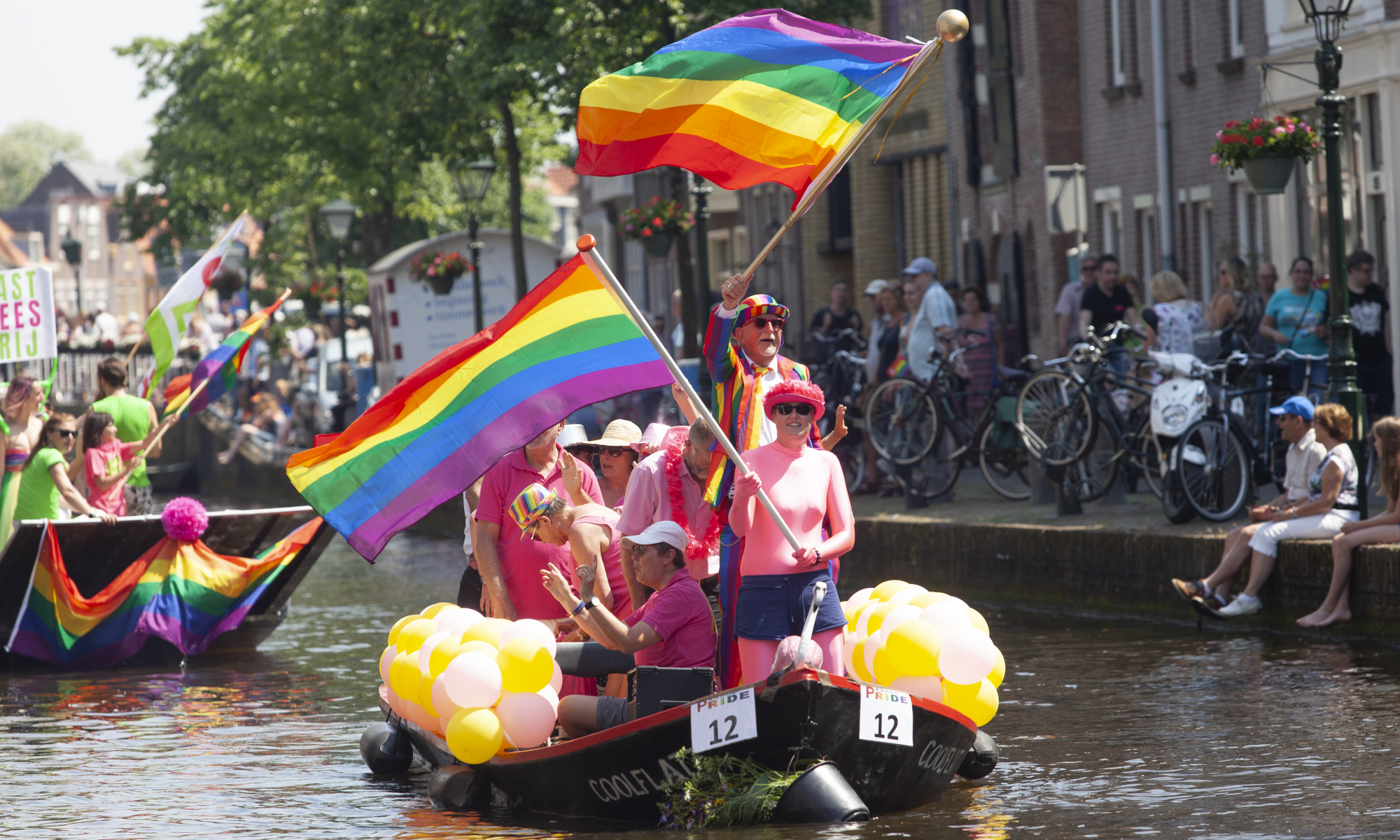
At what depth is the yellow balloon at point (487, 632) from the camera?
375 inches

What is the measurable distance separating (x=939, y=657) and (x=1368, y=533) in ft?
14.5

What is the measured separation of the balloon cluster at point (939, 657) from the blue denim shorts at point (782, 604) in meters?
0.71

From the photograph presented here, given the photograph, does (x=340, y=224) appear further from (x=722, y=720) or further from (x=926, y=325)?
(x=722, y=720)

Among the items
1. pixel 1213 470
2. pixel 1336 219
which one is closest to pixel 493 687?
pixel 1213 470

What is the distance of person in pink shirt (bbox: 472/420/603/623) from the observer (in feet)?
34.2

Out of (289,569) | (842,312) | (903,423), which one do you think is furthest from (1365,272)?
(289,569)

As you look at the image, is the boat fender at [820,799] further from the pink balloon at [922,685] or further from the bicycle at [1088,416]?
the bicycle at [1088,416]

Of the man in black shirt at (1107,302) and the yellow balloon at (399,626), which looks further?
the man in black shirt at (1107,302)

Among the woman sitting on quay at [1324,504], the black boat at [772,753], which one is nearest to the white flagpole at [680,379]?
the black boat at [772,753]

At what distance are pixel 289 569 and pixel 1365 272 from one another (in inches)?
338

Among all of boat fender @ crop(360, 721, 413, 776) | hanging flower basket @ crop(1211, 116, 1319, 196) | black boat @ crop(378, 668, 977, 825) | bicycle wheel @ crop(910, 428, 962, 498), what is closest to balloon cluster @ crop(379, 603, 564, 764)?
black boat @ crop(378, 668, 977, 825)

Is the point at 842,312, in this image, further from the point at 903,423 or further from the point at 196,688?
the point at 196,688

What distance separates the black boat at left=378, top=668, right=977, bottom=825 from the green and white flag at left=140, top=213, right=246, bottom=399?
7841mm

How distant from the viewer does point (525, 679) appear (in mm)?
9359
